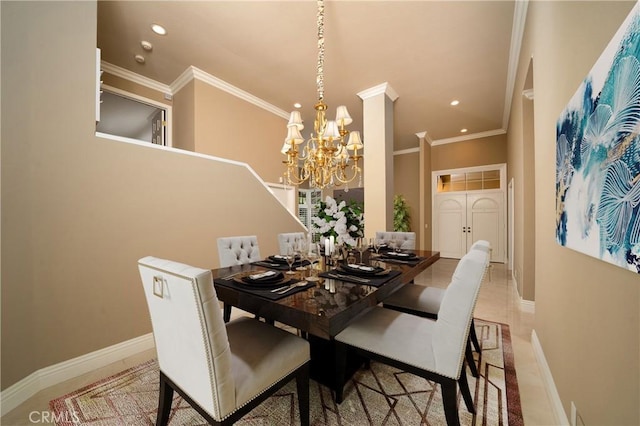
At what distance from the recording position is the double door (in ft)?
20.2

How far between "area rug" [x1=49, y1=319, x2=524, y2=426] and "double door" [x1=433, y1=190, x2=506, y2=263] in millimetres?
5164

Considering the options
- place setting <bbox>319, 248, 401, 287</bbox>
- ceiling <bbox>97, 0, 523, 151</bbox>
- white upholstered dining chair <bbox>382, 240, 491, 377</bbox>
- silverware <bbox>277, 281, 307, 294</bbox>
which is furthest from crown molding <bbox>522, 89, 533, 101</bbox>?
silverware <bbox>277, 281, 307, 294</bbox>

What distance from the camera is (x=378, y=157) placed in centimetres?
398

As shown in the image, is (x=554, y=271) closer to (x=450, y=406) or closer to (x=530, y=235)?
(x=450, y=406)

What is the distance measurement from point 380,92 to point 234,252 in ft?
10.7

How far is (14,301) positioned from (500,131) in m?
7.82

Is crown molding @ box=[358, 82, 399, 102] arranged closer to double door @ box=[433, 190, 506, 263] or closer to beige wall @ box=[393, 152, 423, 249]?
beige wall @ box=[393, 152, 423, 249]

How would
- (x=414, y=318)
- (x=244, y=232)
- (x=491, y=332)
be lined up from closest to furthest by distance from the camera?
(x=414, y=318)
(x=491, y=332)
(x=244, y=232)

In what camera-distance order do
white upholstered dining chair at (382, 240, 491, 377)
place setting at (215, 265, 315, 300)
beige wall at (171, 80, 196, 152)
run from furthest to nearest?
1. beige wall at (171, 80, 196, 152)
2. white upholstered dining chair at (382, 240, 491, 377)
3. place setting at (215, 265, 315, 300)

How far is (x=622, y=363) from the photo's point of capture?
84 centimetres

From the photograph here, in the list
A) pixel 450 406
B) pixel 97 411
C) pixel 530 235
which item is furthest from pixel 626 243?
pixel 530 235

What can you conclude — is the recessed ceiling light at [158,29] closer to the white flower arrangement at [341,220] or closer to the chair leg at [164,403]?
the white flower arrangement at [341,220]

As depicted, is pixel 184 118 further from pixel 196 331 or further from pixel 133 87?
pixel 196 331
